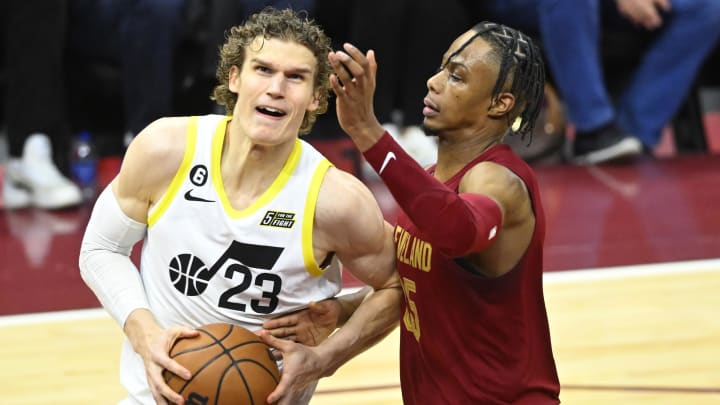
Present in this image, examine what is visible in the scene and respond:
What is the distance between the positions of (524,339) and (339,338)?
518 millimetres

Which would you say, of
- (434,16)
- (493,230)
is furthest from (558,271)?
(493,230)

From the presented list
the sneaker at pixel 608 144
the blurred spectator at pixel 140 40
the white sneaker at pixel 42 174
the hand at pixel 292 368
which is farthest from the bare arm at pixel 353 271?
the sneaker at pixel 608 144

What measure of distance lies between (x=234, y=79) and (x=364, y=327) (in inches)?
31.4

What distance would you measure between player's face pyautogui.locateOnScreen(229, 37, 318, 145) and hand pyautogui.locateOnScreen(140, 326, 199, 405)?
0.56 meters

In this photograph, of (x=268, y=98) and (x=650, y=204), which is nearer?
(x=268, y=98)

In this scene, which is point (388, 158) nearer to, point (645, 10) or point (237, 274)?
point (237, 274)

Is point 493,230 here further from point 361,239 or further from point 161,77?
point 161,77

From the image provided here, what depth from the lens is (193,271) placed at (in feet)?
10.5

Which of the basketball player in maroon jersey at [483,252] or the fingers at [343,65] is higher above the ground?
the fingers at [343,65]

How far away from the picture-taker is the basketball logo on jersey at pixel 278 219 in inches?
124

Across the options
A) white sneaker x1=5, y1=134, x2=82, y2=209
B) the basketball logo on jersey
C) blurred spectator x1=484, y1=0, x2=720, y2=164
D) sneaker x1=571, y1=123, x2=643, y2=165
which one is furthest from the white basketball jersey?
sneaker x1=571, y1=123, x2=643, y2=165

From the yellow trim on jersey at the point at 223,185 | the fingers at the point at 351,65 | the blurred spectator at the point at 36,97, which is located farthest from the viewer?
the blurred spectator at the point at 36,97

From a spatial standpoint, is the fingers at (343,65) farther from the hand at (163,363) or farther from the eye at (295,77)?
the hand at (163,363)

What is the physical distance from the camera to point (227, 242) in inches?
125
